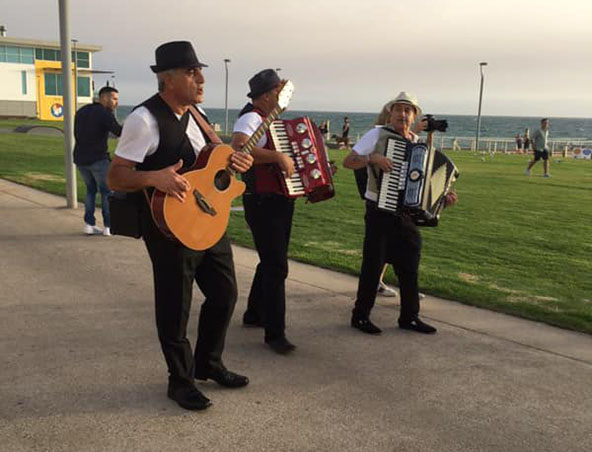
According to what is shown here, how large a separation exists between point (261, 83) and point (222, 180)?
1.08 meters

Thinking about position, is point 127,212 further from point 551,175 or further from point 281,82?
point 551,175

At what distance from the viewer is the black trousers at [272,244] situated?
14.1 ft

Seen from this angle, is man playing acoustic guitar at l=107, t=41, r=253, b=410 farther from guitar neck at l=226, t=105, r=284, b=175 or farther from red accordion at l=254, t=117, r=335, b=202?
red accordion at l=254, t=117, r=335, b=202

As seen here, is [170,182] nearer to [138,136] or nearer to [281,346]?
[138,136]

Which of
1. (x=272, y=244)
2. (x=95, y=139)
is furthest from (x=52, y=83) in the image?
(x=272, y=244)

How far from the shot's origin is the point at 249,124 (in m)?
4.11

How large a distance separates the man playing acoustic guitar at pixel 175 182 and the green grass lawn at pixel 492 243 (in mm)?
3094

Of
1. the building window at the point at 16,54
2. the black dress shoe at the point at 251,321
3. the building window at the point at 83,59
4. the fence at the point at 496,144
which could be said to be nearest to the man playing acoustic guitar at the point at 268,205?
the black dress shoe at the point at 251,321

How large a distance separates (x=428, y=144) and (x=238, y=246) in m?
3.82

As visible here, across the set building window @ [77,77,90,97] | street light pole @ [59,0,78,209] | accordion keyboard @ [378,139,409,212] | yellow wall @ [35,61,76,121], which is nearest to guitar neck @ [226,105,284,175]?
accordion keyboard @ [378,139,409,212]

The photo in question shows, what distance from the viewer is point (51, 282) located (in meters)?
5.94

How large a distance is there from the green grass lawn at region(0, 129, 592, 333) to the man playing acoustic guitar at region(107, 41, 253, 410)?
3.09 meters

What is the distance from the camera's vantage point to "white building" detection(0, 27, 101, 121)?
5422 cm

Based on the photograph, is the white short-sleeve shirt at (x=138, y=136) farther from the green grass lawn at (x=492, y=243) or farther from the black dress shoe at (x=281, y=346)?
the green grass lawn at (x=492, y=243)
